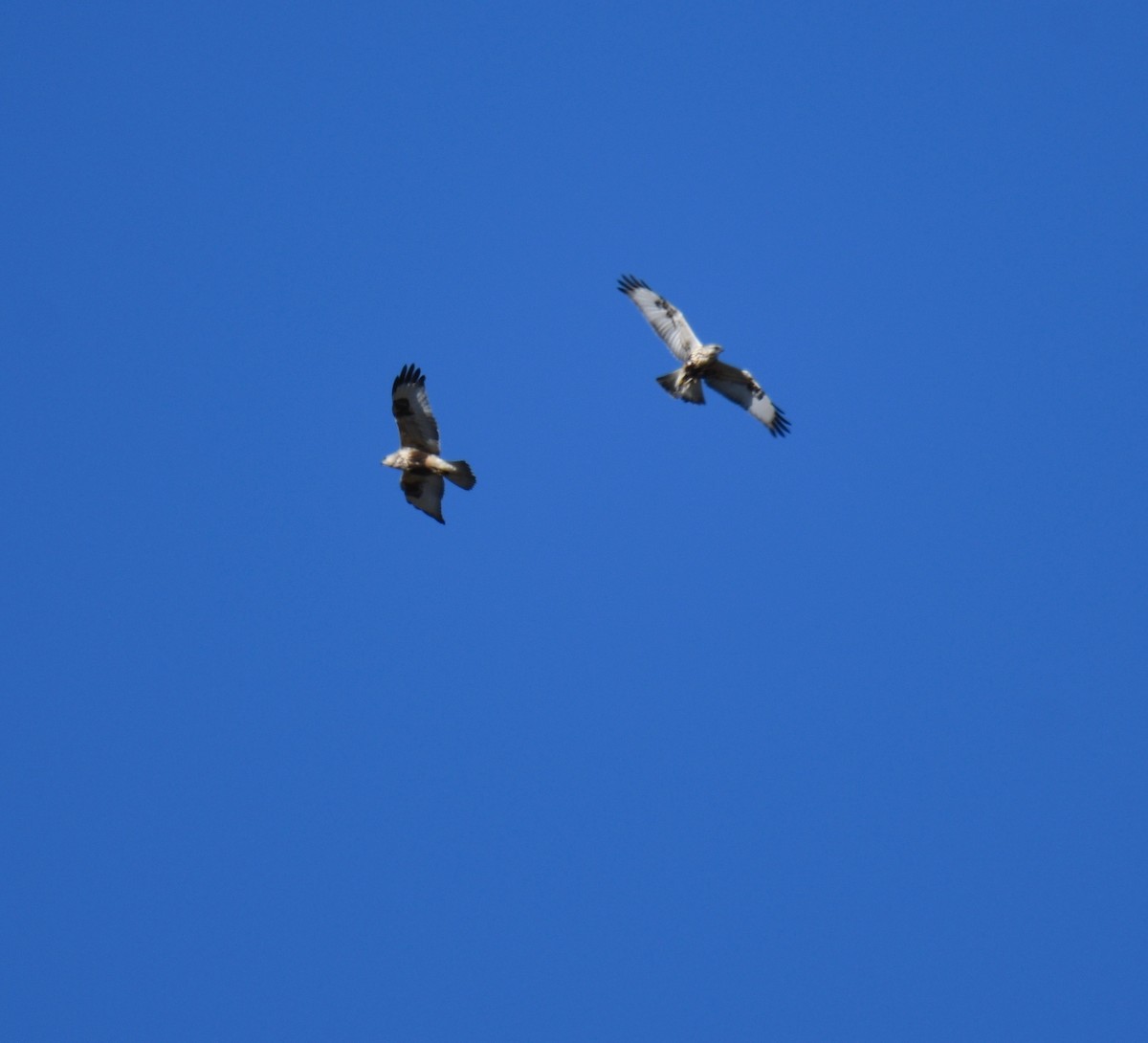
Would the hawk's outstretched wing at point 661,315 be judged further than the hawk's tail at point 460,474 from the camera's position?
Yes

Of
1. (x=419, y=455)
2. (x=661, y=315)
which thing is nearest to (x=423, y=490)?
(x=419, y=455)

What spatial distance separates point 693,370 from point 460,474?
348cm

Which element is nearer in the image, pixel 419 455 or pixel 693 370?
pixel 419 455

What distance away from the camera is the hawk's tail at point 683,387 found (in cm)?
1617

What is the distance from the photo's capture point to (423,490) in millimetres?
15414

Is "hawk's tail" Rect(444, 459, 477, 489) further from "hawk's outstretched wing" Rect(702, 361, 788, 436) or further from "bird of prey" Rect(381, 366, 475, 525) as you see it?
"hawk's outstretched wing" Rect(702, 361, 788, 436)

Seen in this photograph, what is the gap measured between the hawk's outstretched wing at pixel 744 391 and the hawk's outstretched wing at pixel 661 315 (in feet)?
1.97

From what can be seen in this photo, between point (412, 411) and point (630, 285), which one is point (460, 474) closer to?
point (412, 411)

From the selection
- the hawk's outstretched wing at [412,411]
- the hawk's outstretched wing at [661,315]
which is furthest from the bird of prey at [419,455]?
the hawk's outstretched wing at [661,315]

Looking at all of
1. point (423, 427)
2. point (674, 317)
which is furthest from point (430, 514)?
point (674, 317)

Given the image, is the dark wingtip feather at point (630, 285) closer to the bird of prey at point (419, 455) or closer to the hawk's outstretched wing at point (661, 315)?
the hawk's outstretched wing at point (661, 315)

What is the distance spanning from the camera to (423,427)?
1497 centimetres

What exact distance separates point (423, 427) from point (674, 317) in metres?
4.27

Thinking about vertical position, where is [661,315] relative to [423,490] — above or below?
above
